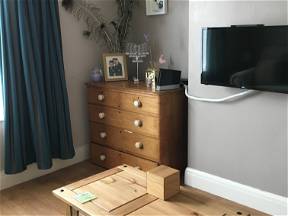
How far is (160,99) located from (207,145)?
546 mm

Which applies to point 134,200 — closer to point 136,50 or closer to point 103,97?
point 103,97

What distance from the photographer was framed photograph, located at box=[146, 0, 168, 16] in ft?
10.3

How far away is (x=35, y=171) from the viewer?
10.1ft

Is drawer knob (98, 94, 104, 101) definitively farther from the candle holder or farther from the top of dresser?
the candle holder

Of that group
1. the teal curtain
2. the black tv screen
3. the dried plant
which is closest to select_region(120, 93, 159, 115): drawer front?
the black tv screen

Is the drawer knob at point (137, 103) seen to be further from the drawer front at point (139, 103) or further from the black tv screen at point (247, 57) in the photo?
the black tv screen at point (247, 57)

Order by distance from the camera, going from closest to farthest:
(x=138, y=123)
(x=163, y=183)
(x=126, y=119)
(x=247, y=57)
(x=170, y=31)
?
(x=163, y=183) < (x=247, y=57) < (x=138, y=123) < (x=126, y=119) < (x=170, y=31)

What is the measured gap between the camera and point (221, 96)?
2512mm

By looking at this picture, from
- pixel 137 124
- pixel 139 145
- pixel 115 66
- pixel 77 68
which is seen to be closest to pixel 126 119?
pixel 137 124

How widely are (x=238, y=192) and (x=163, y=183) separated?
1029mm

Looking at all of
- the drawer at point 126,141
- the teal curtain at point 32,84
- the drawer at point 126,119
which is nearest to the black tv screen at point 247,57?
the drawer at point 126,119

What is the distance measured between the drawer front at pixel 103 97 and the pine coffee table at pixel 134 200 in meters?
1.10

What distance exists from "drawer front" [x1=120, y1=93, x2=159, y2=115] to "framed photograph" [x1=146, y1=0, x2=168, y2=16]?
93 centimetres

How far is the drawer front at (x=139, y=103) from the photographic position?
2.70 m
